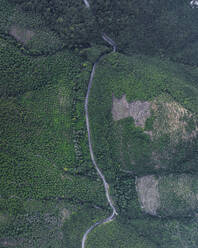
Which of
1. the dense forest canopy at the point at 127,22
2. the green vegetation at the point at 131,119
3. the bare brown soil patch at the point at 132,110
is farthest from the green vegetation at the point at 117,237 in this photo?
the dense forest canopy at the point at 127,22

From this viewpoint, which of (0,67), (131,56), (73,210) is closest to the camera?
(0,67)

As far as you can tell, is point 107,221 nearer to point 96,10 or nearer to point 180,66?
point 180,66

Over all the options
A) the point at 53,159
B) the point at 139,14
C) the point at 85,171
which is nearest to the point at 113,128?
the point at 85,171

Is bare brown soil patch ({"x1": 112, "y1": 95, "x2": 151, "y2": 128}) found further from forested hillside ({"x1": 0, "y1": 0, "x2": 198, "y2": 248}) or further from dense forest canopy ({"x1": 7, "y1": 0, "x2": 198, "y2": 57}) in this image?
dense forest canopy ({"x1": 7, "y1": 0, "x2": 198, "y2": 57})

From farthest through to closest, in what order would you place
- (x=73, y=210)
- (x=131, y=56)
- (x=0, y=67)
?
(x=131, y=56), (x=73, y=210), (x=0, y=67)

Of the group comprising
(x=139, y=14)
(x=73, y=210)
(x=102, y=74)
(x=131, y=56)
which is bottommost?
(x=73, y=210)

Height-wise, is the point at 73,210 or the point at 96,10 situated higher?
the point at 96,10

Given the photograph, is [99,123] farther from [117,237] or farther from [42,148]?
[117,237]

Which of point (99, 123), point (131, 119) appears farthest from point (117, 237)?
point (131, 119)
